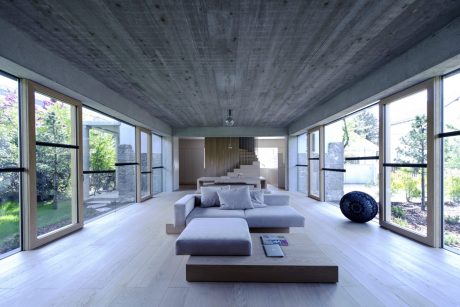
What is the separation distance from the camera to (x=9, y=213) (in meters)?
2.83

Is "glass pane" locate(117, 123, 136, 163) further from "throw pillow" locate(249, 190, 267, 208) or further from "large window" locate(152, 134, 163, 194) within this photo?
"throw pillow" locate(249, 190, 267, 208)

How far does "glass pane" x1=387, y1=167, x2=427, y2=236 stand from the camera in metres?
3.24

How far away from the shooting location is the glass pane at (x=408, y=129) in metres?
3.26

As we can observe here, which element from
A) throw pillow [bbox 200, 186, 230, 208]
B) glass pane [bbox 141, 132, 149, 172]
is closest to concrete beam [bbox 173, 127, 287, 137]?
glass pane [bbox 141, 132, 149, 172]

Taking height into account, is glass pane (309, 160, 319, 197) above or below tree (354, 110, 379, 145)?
below

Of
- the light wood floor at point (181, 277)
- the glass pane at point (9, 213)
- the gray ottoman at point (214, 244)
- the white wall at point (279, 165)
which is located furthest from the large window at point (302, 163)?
the glass pane at point (9, 213)

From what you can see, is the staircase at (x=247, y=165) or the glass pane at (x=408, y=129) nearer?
the glass pane at (x=408, y=129)

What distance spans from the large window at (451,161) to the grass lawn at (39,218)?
559cm

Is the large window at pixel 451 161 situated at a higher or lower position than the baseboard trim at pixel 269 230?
higher

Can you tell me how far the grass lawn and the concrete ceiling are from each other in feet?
6.95

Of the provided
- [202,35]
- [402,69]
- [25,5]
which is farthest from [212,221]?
[402,69]

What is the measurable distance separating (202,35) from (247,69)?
43.0 inches

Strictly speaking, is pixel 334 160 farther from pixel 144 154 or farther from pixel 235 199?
pixel 144 154

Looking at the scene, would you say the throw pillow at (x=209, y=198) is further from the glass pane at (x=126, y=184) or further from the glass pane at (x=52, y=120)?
the glass pane at (x=126, y=184)
